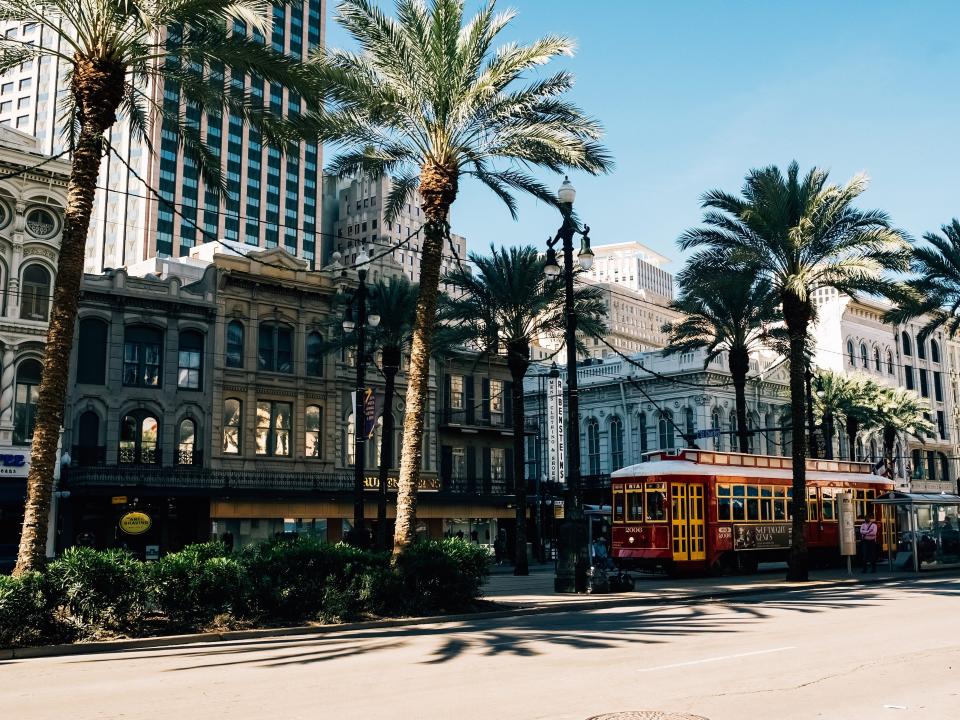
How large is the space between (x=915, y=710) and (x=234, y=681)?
723cm

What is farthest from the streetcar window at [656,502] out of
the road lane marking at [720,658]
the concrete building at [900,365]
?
the concrete building at [900,365]

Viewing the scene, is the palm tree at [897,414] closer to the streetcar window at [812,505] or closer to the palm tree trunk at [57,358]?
the streetcar window at [812,505]

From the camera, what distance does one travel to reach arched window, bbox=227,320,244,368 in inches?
1677

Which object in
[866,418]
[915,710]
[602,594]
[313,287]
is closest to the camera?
[915,710]

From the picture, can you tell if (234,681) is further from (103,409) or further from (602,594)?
(103,409)

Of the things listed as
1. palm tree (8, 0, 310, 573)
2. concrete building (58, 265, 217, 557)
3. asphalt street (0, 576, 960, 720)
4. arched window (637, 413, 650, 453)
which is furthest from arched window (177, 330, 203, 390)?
arched window (637, 413, 650, 453)

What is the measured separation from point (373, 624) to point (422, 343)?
20.1 feet

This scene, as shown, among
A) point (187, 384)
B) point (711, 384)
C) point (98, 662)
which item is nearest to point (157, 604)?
point (98, 662)

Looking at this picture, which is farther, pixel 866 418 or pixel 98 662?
pixel 866 418

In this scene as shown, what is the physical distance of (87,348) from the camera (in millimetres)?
38438

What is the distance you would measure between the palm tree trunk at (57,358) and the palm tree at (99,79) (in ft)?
0.05

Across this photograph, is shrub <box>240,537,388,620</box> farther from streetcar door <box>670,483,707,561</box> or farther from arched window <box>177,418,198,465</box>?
arched window <box>177,418,198,465</box>

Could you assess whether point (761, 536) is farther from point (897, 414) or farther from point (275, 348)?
point (897, 414)

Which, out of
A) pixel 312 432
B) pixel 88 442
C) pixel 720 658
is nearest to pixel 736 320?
pixel 312 432
